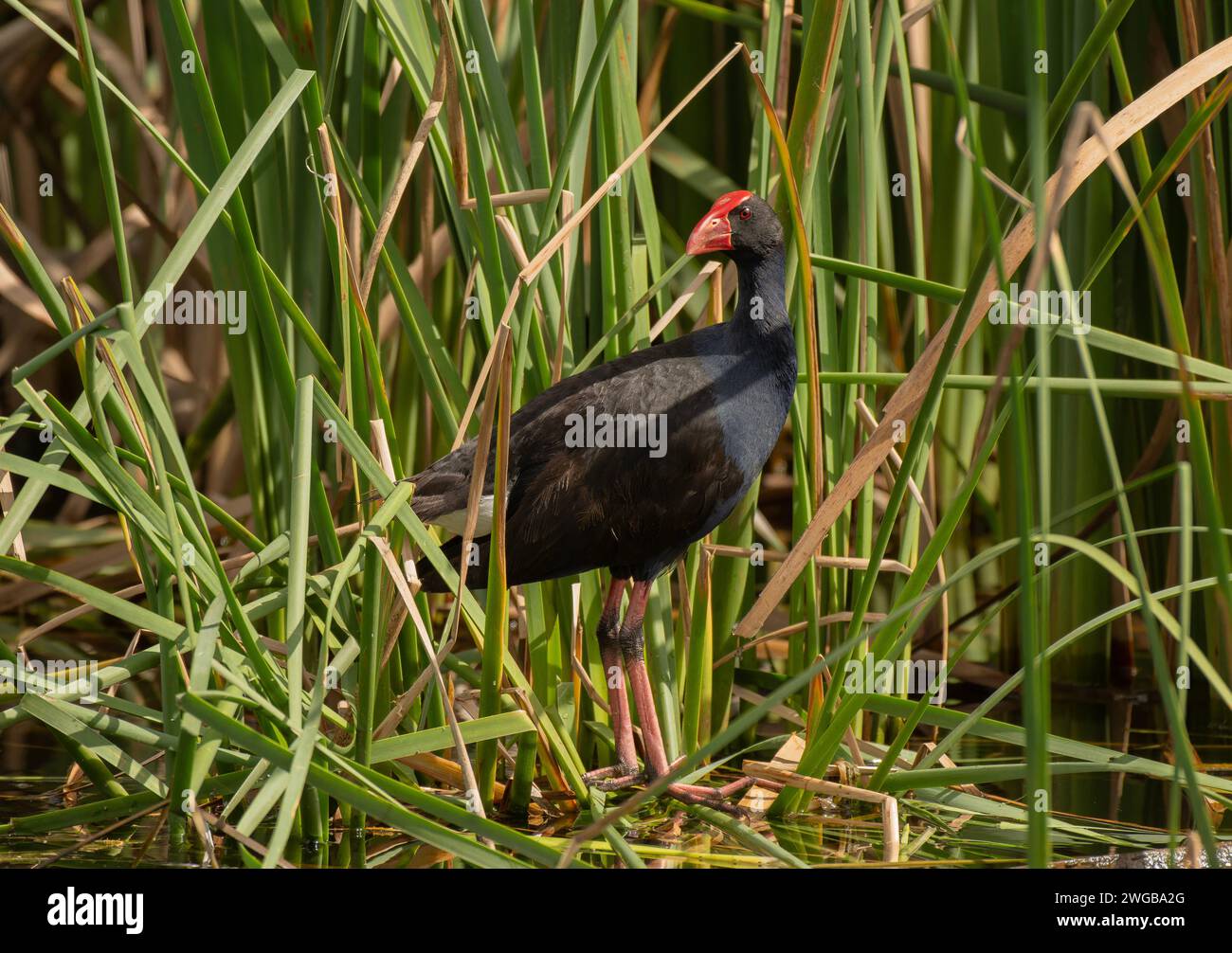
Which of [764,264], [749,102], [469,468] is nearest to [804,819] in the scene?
[469,468]

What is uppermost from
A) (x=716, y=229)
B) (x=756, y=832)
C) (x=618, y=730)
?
(x=716, y=229)

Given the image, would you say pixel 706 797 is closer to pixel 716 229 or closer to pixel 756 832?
pixel 756 832

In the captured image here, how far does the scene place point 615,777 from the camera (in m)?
2.33

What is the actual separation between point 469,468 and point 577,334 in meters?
0.41

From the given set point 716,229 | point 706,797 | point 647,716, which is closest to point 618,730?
point 647,716

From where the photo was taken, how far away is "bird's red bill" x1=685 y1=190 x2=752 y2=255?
89.8 inches

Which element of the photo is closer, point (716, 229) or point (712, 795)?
point (712, 795)

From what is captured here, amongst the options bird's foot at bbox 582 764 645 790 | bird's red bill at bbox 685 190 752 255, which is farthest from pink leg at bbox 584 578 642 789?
bird's red bill at bbox 685 190 752 255

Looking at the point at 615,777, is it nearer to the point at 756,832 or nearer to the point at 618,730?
the point at 618,730

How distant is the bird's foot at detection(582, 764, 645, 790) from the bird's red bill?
0.93 m

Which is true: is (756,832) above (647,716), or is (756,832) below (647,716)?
below

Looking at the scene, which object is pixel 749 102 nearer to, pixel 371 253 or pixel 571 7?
pixel 571 7

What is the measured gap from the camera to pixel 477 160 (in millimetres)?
2018

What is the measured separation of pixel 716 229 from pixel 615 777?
994 millimetres
